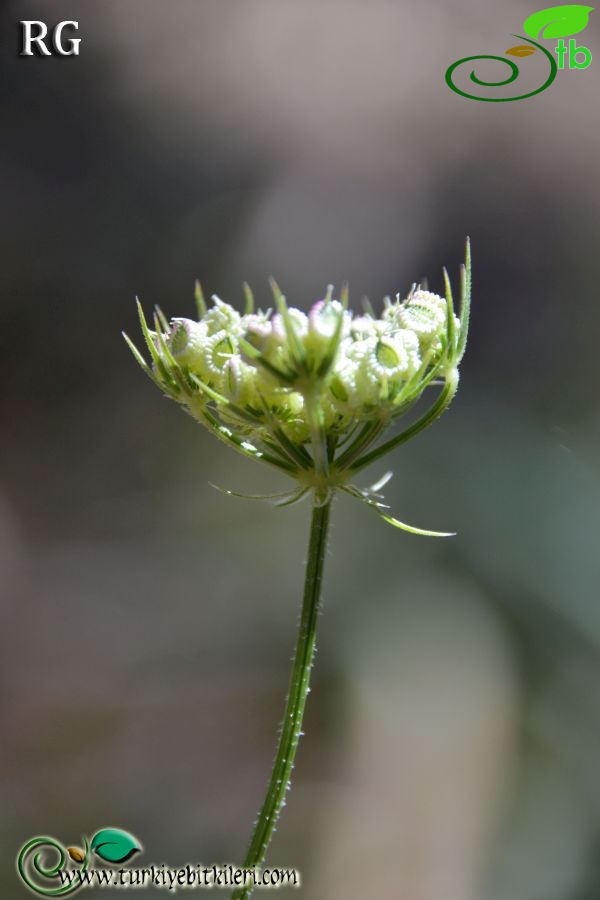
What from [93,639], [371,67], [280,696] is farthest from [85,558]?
[371,67]

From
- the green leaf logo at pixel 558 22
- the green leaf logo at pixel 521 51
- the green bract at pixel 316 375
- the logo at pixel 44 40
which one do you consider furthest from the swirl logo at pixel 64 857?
the green leaf logo at pixel 521 51

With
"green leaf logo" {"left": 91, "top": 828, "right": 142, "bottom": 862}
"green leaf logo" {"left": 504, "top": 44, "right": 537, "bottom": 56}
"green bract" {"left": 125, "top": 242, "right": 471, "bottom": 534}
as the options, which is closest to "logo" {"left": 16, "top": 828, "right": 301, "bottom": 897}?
"green leaf logo" {"left": 91, "top": 828, "right": 142, "bottom": 862}

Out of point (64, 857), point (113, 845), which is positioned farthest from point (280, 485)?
point (64, 857)

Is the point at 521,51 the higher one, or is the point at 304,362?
the point at 521,51

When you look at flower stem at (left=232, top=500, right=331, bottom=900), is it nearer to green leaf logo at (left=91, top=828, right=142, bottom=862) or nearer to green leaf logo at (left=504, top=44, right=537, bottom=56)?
green leaf logo at (left=91, top=828, right=142, bottom=862)

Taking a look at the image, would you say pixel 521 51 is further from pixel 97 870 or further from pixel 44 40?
pixel 97 870

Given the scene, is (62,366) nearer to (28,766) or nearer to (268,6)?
(28,766)

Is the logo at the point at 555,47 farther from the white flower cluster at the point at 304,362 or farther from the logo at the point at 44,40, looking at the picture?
the white flower cluster at the point at 304,362
